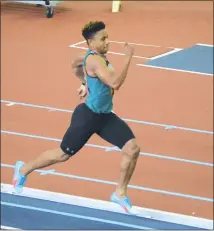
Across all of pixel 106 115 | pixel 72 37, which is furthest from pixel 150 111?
pixel 106 115

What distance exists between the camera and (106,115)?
352cm

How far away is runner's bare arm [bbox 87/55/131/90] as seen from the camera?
307cm

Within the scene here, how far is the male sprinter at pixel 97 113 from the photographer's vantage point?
3.08 metres

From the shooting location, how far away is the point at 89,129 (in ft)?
11.4

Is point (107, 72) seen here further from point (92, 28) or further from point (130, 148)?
point (130, 148)

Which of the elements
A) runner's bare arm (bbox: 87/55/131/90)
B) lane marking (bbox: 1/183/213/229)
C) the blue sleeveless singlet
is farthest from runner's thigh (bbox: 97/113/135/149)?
lane marking (bbox: 1/183/213/229)

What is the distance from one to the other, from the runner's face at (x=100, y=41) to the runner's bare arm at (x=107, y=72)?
0.26 ft

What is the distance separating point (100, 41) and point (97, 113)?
517mm

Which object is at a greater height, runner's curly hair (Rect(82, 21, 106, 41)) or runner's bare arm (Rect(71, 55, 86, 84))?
runner's curly hair (Rect(82, 21, 106, 41))

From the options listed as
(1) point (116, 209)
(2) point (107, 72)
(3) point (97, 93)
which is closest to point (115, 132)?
(3) point (97, 93)

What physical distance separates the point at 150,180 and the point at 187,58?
6.45 meters

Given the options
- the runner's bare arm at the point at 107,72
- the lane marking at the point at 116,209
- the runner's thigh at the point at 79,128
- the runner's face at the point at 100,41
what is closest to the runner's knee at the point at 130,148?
the runner's thigh at the point at 79,128

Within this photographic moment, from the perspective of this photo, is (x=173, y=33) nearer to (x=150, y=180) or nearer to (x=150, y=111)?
(x=150, y=111)

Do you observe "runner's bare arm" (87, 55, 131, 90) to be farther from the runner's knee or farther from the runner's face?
the runner's knee
